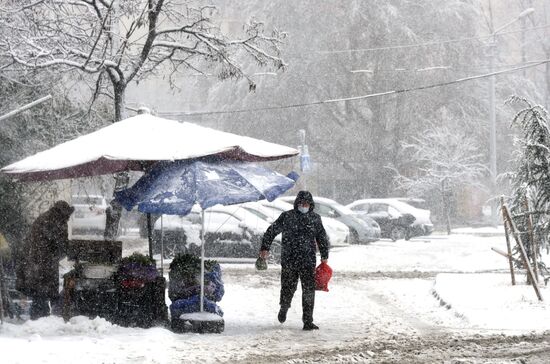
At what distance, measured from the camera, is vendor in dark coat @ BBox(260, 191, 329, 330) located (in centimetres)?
1182

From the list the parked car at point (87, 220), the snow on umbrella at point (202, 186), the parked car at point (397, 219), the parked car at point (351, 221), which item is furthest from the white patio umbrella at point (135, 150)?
the parked car at point (397, 219)

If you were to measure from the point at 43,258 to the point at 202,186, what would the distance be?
247cm

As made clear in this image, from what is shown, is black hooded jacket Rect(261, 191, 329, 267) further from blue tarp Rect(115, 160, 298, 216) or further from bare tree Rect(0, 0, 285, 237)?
bare tree Rect(0, 0, 285, 237)

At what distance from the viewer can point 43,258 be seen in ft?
38.9

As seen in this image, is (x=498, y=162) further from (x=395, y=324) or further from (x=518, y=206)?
(x=395, y=324)

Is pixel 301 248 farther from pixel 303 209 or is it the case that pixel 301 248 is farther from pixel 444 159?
pixel 444 159

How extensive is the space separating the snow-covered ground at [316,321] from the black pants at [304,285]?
291mm

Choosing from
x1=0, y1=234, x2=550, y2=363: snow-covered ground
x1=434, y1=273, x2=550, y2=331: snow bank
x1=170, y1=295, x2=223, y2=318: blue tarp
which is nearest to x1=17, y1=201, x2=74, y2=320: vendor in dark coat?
x1=0, y1=234, x2=550, y2=363: snow-covered ground

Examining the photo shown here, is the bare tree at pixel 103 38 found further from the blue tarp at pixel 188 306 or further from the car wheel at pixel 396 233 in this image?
the car wheel at pixel 396 233

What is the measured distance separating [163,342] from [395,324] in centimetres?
375

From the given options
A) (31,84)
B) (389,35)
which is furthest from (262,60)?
(389,35)

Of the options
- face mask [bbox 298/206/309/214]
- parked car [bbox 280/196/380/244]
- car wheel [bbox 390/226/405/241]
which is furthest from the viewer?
car wheel [bbox 390/226/405/241]

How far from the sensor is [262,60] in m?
17.8

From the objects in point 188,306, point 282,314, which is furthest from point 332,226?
point 188,306
